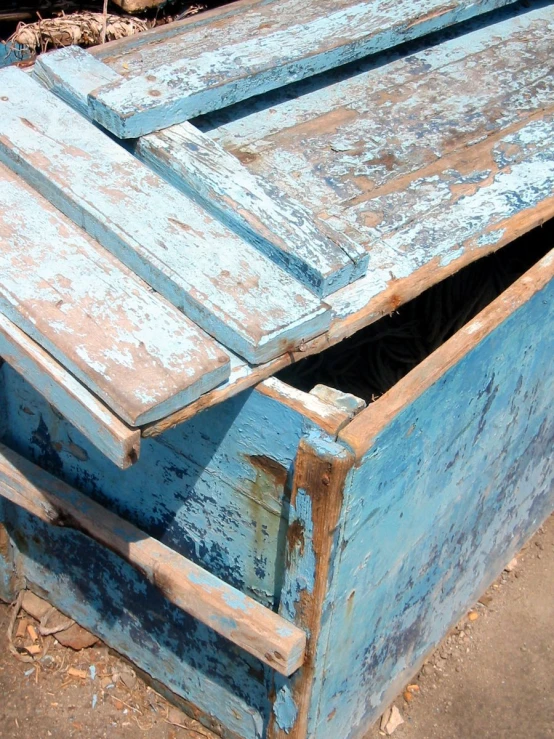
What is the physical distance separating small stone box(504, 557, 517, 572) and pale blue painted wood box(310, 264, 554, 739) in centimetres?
24

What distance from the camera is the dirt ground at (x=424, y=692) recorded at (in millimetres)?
2762

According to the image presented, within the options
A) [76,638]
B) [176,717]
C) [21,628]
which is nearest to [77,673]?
[76,638]

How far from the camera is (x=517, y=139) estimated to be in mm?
2443

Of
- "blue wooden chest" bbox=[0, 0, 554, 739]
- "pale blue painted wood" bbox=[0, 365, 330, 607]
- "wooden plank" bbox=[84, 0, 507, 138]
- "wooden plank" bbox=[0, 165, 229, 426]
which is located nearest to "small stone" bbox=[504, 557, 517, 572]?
"blue wooden chest" bbox=[0, 0, 554, 739]

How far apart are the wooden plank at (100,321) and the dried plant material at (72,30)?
1467mm

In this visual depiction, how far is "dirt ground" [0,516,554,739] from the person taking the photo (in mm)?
2762

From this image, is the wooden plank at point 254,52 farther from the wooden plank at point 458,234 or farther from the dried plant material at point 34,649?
the dried plant material at point 34,649

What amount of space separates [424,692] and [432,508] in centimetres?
93

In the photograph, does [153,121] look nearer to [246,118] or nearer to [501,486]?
[246,118]

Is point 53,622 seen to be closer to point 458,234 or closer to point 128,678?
point 128,678

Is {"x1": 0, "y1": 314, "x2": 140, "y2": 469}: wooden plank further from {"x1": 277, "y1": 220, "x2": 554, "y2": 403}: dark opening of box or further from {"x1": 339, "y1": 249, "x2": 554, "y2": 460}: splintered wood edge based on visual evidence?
{"x1": 277, "y1": 220, "x2": 554, "y2": 403}: dark opening of box

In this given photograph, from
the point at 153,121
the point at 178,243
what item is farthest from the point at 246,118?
the point at 178,243

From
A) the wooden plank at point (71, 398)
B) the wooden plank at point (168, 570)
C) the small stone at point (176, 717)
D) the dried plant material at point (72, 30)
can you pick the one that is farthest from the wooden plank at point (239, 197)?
the small stone at point (176, 717)

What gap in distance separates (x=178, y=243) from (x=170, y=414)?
407 millimetres
